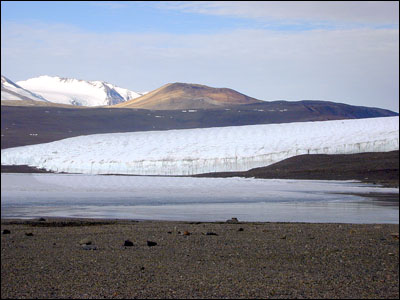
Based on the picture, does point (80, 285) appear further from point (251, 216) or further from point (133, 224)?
point (251, 216)

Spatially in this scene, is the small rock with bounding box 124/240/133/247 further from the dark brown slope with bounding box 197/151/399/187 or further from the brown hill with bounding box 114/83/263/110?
the brown hill with bounding box 114/83/263/110

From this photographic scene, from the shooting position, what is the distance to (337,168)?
822 inches

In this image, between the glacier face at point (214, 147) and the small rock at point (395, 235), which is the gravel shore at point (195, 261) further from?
the glacier face at point (214, 147)

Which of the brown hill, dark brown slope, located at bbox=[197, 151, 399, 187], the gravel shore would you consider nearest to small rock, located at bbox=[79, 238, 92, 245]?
the gravel shore

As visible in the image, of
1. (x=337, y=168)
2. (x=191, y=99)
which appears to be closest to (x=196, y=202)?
(x=337, y=168)

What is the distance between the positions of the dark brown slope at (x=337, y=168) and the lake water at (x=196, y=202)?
3206 mm

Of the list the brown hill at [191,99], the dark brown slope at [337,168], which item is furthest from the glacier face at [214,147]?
the brown hill at [191,99]

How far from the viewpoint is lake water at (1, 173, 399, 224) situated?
898cm

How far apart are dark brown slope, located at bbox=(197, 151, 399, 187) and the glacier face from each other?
2.77 ft

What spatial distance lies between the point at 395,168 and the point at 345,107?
53559 mm

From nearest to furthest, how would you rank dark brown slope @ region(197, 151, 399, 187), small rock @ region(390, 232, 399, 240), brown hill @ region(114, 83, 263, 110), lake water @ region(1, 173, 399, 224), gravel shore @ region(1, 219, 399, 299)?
1. gravel shore @ region(1, 219, 399, 299)
2. small rock @ region(390, 232, 399, 240)
3. lake water @ region(1, 173, 399, 224)
4. dark brown slope @ region(197, 151, 399, 187)
5. brown hill @ region(114, 83, 263, 110)

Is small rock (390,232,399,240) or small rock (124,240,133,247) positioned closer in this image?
small rock (124,240,133,247)

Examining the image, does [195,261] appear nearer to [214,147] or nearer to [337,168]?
[337,168]

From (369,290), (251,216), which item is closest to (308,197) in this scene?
(251,216)
